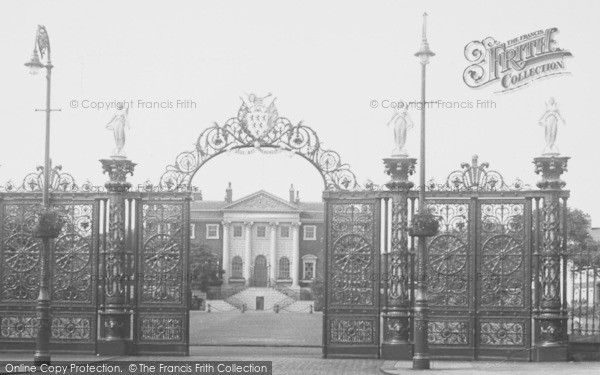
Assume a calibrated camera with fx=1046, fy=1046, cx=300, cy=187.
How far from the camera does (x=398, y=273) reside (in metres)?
24.1

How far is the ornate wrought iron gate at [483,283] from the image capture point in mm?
23797

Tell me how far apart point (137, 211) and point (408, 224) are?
6455 millimetres

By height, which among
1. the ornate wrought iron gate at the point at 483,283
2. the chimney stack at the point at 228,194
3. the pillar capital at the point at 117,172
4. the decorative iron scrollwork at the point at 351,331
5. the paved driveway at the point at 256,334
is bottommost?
the paved driveway at the point at 256,334

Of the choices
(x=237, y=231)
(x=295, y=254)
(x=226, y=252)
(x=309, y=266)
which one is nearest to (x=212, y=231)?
(x=237, y=231)

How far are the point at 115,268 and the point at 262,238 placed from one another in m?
74.2

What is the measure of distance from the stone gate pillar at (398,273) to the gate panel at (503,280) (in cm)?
165

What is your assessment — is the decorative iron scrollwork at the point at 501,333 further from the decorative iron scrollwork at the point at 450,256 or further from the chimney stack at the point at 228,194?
the chimney stack at the point at 228,194

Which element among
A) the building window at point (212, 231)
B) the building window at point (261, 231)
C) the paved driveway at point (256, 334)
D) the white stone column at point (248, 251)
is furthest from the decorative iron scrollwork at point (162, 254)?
the building window at point (261, 231)

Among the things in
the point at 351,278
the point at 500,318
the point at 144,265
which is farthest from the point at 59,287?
the point at 500,318

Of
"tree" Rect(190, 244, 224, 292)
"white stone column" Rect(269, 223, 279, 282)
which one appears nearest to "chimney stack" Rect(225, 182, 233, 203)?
"white stone column" Rect(269, 223, 279, 282)

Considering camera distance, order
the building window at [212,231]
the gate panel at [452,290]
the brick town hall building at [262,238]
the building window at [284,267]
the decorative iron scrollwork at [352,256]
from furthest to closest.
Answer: the building window at [284,267] < the building window at [212,231] < the brick town hall building at [262,238] < the decorative iron scrollwork at [352,256] < the gate panel at [452,290]

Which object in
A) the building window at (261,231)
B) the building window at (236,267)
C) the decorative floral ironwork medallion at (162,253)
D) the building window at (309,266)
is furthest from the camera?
the building window at (236,267)

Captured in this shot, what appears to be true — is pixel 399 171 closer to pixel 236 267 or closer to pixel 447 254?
pixel 447 254

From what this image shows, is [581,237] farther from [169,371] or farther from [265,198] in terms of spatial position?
[265,198]
